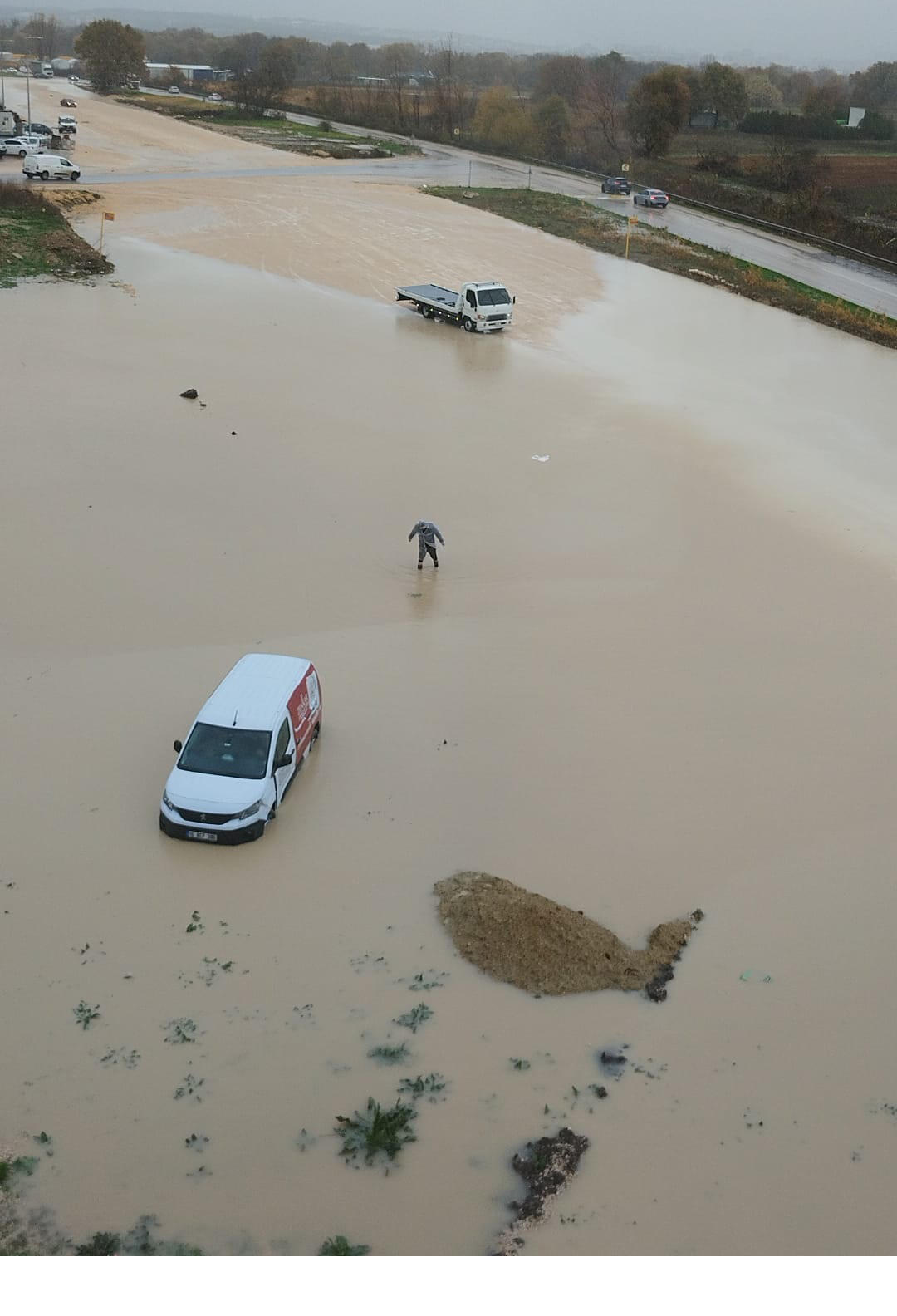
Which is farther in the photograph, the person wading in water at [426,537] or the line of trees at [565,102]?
the line of trees at [565,102]

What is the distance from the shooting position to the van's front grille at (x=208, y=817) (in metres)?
12.9

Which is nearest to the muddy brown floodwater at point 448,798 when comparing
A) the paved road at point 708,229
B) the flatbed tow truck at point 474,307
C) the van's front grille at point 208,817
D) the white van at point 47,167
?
the van's front grille at point 208,817

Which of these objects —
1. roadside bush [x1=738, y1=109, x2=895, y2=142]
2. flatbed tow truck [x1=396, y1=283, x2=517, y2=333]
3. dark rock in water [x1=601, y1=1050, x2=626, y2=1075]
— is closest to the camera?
dark rock in water [x1=601, y1=1050, x2=626, y2=1075]

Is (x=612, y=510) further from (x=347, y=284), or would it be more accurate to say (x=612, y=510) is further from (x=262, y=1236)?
(x=347, y=284)

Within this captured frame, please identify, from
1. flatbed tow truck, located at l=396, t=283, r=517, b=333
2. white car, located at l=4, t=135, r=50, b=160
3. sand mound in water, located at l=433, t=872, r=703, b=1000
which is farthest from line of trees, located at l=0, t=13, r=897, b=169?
sand mound in water, located at l=433, t=872, r=703, b=1000

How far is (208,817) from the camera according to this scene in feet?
42.3

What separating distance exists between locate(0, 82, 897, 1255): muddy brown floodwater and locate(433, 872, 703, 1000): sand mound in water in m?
0.23

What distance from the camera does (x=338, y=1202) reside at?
918cm

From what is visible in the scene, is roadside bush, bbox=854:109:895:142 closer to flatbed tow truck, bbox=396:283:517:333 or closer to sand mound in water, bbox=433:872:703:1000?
flatbed tow truck, bbox=396:283:517:333

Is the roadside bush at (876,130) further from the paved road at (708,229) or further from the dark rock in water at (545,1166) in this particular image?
the dark rock in water at (545,1166)

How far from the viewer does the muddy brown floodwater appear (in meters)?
9.59

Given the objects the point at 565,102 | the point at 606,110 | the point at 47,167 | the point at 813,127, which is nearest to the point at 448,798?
the point at 47,167

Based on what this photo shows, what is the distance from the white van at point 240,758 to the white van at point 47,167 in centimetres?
4764

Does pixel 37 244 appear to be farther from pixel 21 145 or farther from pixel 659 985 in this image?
pixel 659 985
